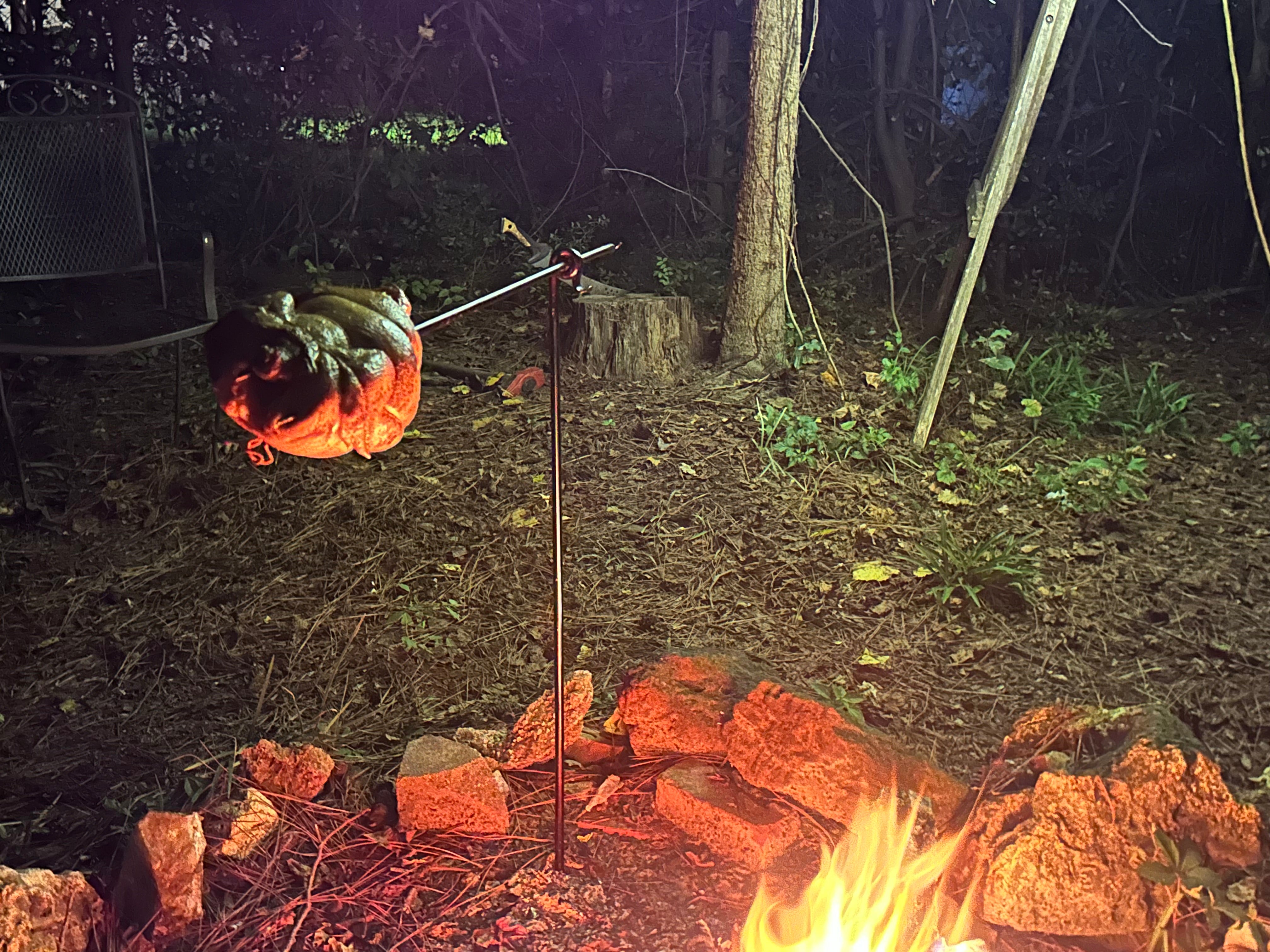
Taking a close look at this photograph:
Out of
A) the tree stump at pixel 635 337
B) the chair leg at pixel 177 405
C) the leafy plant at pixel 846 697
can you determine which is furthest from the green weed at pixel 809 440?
the chair leg at pixel 177 405

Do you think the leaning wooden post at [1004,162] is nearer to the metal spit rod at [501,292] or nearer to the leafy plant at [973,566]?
the leafy plant at [973,566]

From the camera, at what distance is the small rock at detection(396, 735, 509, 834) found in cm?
246

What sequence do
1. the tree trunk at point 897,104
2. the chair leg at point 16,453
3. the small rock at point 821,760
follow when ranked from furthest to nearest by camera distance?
the tree trunk at point 897,104
the chair leg at point 16,453
the small rock at point 821,760

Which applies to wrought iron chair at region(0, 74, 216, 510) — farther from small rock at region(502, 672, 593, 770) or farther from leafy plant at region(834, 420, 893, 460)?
leafy plant at region(834, 420, 893, 460)

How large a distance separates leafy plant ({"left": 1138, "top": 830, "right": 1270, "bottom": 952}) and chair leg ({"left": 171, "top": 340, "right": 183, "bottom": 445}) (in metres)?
3.39

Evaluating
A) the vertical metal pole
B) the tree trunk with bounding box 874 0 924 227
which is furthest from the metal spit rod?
the tree trunk with bounding box 874 0 924 227

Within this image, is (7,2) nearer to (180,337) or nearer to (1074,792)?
(180,337)

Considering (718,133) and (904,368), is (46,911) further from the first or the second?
(718,133)

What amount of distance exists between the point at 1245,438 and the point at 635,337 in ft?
8.07

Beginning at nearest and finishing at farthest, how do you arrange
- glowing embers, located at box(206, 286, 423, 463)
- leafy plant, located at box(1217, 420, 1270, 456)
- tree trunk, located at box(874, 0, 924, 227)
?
glowing embers, located at box(206, 286, 423, 463)
leafy plant, located at box(1217, 420, 1270, 456)
tree trunk, located at box(874, 0, 924, 227)

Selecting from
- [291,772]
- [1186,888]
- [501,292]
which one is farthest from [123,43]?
[1186,888]

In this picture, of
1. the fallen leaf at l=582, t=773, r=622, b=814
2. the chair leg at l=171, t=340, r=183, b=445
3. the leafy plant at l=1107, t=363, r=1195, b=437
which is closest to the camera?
the fallen leaf at l=582, t=773, r=622, b=814

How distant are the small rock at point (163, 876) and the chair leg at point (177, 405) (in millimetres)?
2089

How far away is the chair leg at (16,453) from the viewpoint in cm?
353
